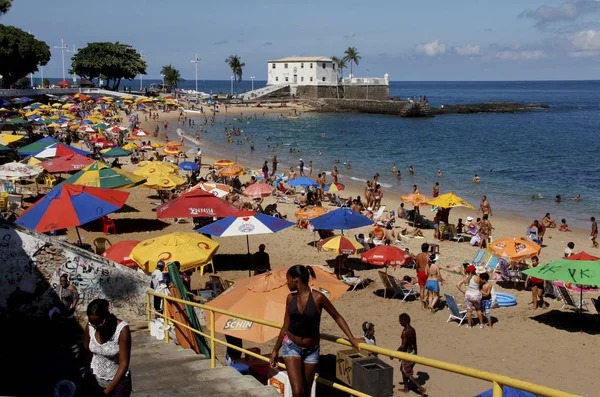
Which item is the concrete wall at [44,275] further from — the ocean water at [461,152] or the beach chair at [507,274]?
the ocean water at [461,152]

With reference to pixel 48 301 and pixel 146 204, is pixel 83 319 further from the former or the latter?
pixel 146 204

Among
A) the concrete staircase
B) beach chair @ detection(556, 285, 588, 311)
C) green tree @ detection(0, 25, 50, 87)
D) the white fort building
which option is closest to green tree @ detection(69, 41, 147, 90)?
green tree @ detection(0, 25, 50, 87)

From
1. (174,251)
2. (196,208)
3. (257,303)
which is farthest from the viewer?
(196,208)

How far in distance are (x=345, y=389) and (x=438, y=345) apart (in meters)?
6.70

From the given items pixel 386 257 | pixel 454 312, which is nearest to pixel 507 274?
pixel 386 257

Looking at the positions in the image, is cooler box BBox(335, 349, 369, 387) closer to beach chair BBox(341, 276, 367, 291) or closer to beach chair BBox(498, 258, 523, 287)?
beach chair BBox(341, 276, 367, 291)

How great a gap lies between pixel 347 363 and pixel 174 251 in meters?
7.31

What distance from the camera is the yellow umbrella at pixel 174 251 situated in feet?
36.8

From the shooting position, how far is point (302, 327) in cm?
451

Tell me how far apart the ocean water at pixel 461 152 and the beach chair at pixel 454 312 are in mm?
14637

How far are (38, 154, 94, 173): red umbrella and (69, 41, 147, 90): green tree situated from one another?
71.4 metres

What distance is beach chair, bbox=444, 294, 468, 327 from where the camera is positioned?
1149 cm

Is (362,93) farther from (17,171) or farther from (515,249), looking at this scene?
(515,249)

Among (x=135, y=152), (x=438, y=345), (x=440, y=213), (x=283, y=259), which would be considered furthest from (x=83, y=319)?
(x=135, y=152)
